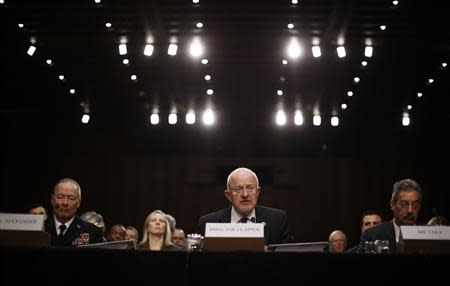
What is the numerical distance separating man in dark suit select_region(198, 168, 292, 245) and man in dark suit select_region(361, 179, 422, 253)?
1.98 feet

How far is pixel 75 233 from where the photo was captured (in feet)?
14.3

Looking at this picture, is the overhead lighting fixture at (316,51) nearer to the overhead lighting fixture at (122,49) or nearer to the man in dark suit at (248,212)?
the overhead lighting fixture at (122,49)

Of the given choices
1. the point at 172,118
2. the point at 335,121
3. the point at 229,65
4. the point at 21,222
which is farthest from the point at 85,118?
the point at 21,222

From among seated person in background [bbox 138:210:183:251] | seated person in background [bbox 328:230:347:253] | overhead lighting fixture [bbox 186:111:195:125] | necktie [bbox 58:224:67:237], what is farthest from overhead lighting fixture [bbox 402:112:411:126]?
→ necktie [bbox 58:224:67:237]

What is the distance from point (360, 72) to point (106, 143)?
5873mm

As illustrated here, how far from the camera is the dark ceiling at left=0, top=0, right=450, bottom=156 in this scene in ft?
24.9

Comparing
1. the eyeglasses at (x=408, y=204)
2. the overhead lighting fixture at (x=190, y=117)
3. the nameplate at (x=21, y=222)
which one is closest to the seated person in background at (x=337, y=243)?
the eyeglasses at (x=408, y=204)

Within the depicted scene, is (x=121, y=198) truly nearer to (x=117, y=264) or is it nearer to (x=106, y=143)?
(x=106, y=143)

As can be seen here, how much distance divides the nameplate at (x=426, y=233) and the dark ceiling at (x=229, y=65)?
466cm

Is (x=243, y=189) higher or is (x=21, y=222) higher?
(x=243, y=189)

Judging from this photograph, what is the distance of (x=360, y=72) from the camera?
942 centimetres

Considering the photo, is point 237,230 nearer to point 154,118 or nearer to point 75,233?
point 75,233

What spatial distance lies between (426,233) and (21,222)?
206cm

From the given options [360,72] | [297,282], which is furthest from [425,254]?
[360,72]
